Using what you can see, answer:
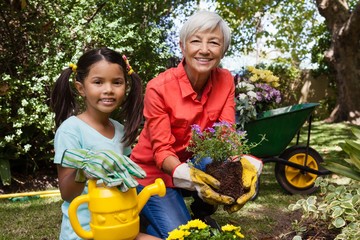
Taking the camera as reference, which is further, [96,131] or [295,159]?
[295,159]

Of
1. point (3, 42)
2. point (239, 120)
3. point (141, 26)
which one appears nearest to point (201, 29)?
point (239, 120)

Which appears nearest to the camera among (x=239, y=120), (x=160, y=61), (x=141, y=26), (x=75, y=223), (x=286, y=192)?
(x=75, y=223)

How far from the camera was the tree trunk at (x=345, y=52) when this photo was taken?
9.70m

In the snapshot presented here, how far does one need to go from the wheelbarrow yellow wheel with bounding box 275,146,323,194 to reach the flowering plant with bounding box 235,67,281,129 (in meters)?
0.54

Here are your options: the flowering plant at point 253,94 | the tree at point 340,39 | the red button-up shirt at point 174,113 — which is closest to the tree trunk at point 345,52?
the tree at point 340,39

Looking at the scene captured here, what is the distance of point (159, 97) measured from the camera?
2.43 metres

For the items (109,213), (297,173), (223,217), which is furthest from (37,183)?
(109,213)

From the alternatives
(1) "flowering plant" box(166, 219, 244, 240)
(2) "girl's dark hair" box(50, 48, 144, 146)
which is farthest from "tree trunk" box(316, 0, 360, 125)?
(1) "flowering plant" box(166, 219, 244, 240)

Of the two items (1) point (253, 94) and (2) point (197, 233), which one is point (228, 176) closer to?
(2) point (197, 233)

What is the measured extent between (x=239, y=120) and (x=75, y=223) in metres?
2.35

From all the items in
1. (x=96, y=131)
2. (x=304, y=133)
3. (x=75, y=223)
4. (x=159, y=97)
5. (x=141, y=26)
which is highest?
(x=141, y=26)

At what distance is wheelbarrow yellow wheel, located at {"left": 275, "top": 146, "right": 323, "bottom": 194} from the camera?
4266mm

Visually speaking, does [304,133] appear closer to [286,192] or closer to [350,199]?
[286,192]

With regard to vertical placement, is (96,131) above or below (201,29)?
below
